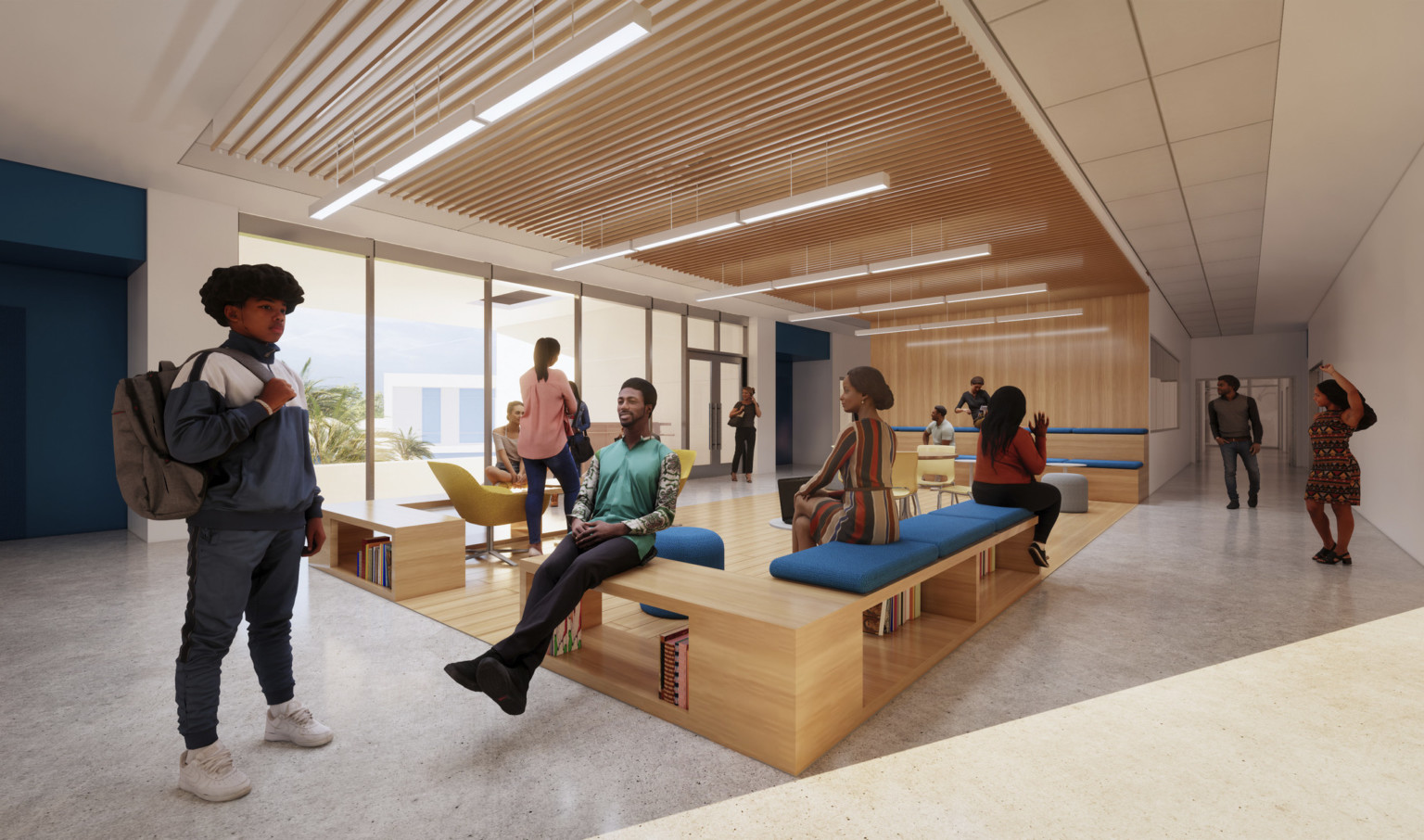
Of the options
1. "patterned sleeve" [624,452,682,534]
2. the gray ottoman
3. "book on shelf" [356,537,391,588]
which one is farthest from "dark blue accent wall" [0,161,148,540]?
the gray ottoman

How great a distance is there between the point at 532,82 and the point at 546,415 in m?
2.23

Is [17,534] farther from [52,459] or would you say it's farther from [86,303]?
[86,303]

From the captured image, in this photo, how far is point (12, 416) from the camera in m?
6.10

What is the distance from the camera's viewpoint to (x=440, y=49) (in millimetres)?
3727

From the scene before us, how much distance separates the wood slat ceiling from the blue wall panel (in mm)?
Answer: 2808

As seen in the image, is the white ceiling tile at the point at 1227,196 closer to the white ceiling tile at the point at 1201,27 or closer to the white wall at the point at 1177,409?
the white ceiling tile at the point at 1201,27

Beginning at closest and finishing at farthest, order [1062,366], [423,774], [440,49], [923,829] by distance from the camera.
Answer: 1. [923,829]
2. [423,774]
3. [440,49]
4. [1062,366]

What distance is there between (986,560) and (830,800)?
Answer: 116 inches

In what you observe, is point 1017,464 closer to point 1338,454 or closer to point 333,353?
point 1338,454

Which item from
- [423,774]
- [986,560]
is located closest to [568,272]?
[986,560]

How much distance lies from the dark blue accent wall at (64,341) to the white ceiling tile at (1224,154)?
352 inches

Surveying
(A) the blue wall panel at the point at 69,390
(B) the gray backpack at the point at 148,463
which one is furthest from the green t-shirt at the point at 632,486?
(A) the blue wall panel at the point at 69,390

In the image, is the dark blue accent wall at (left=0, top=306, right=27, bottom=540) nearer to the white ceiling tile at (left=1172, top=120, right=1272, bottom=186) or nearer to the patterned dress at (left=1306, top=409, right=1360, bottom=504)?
the white ceiling tile at (left=1172, top=120, right=1272, bottom=186)

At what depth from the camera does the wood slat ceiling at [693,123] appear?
3.55 metres
